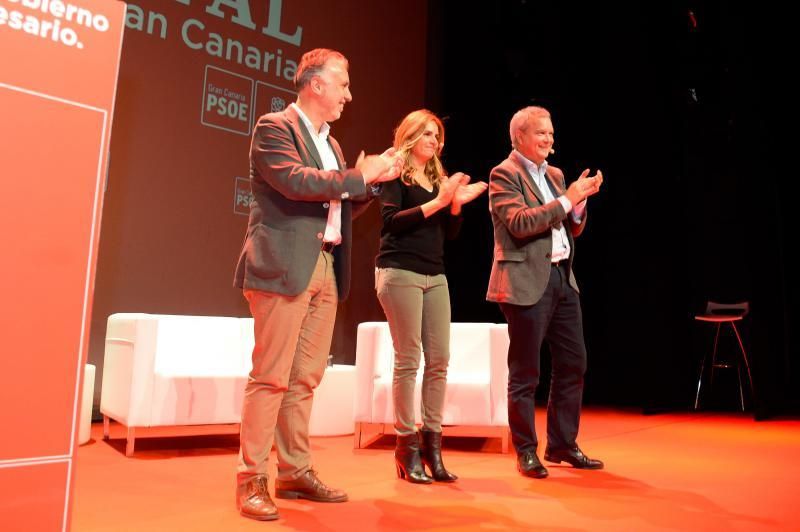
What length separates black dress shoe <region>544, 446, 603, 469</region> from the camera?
313 centimetres

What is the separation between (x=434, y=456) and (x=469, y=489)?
0.21 m

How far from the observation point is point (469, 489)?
2666 mm

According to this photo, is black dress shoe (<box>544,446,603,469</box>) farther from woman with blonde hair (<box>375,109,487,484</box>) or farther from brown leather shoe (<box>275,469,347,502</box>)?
brown leather shoe (<box>275,469,347,502</box>)

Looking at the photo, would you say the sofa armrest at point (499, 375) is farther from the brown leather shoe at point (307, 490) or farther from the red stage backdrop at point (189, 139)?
the red stage backdrop at point (189, 139)

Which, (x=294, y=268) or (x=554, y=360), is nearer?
(x=294, y=268)

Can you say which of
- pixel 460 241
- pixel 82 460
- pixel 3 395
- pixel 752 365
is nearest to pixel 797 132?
pixel 752 365

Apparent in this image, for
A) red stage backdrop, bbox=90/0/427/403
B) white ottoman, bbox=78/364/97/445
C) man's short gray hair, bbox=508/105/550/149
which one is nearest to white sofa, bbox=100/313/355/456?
white ottoman, bbox=78/364/97/445

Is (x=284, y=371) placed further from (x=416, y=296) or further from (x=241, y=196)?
(x=241, y=196)

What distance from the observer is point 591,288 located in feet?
21.1

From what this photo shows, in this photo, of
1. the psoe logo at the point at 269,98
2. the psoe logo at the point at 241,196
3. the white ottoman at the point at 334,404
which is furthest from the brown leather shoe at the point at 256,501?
the psoe logo at the point at 269,98

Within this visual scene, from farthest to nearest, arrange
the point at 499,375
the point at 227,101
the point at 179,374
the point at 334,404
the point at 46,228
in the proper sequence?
the point at 227,101
the point at 334,404
the point at 499,375
the point at 179,374
the point at 46,228

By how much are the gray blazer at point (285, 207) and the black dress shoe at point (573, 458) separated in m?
1.55

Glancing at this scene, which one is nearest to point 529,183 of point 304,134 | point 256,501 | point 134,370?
point 304,134

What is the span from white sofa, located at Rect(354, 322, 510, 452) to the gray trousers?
102cm
